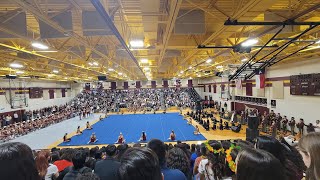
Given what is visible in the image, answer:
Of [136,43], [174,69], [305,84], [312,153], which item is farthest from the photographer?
[174,69]

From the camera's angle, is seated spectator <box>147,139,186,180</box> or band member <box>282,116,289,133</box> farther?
band member <box>282,116,289,133</box>

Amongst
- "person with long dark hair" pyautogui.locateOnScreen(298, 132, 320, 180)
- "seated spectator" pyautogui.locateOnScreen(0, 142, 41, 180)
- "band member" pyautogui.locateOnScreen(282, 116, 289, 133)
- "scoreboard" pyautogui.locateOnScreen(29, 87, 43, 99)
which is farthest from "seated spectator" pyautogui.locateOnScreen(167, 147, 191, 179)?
"scoreboard" pyautogui.locateOnScreen(29, 87, 43, 99)

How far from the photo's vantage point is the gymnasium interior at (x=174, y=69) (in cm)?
240

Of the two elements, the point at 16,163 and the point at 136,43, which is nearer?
the point at 16,163

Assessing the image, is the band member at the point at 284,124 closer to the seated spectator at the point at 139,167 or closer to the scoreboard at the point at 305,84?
the scoreboard at the point at 305,84

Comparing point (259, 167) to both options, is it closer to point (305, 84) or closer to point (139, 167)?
point (139, 167)

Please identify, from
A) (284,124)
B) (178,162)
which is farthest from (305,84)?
(178,162)

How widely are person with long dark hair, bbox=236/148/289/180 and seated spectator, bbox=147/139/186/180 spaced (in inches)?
34.6

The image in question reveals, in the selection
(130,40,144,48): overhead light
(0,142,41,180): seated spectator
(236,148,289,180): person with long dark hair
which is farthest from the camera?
(130,40,144,48): overhead light

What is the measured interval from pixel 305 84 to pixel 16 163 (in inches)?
626

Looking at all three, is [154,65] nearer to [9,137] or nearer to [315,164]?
[9,137]

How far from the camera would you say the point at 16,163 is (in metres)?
1.21

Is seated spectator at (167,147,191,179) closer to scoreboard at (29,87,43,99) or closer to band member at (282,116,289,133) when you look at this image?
band member at (282,116,289,133)

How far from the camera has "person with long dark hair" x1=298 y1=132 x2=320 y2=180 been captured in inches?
62.9
